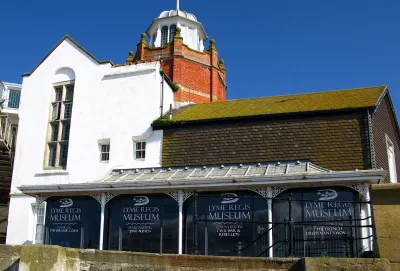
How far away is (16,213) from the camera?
20641 mm

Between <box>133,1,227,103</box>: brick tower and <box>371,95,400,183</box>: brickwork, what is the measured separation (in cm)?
1026

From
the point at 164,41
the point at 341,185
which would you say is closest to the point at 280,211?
the point at 341,185

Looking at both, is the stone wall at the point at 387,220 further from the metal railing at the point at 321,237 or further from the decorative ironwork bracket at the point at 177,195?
the decorative ironwork bracket at the point at 177,195

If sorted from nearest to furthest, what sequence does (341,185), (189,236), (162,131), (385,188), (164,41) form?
1. (385,188)
2. (341,185)
3. (189,236)
4. (162,131)
5. (164,41)

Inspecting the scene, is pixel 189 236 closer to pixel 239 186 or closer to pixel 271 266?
pixel 239 186

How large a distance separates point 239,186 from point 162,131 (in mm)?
5872

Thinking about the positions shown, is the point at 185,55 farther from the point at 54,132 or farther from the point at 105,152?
the point at 105,152

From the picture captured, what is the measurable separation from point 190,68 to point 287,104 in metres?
10.1

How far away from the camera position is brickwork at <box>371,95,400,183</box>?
17594mm

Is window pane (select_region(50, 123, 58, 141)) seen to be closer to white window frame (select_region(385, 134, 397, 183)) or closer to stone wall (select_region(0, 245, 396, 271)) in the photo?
stone wall (select_region(0, 245, 396, 271))

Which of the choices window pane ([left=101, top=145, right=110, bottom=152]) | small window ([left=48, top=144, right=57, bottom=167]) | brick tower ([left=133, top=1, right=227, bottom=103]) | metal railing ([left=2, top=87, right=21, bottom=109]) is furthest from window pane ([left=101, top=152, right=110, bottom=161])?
metal railing ([left=2, top=87, right=21, bottom=109])

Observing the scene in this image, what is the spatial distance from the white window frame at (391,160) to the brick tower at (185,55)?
34.5ft

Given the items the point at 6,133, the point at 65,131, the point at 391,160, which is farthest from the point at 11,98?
the point at 391,160

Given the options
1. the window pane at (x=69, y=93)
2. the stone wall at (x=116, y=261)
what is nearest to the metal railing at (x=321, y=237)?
the stone wall at (x=116, y=261)
